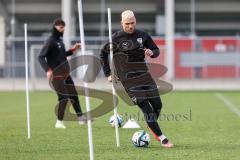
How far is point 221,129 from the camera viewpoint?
45.3ft

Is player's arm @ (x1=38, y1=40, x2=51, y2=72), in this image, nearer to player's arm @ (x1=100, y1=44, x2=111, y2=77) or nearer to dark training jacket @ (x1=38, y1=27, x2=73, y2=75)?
dark training jacket @ (x1=38, y1=27, x2=73, y2=75)

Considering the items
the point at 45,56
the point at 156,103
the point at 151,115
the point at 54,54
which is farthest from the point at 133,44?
the point at 54,54

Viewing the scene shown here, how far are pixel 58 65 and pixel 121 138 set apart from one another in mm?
2756

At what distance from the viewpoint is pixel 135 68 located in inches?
427

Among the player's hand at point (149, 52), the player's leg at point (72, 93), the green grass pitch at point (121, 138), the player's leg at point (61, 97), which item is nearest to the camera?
the green grass pitch at point (121, 138)

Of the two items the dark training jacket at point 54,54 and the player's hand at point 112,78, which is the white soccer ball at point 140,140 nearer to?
the player's hand at point 112,78

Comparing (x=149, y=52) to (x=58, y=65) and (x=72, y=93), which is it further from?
(x=72, y=93)

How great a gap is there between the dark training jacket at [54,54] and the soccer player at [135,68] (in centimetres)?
307

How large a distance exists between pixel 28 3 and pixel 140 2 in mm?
6771

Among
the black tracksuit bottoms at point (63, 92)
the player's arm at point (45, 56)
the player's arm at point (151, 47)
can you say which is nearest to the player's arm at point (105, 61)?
the player's arm at point (151, 47)

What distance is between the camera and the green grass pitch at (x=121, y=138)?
9.65 meters

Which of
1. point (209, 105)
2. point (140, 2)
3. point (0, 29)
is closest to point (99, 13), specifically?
point (140, 2)

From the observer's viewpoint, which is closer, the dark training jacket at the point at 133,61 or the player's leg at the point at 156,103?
the dark training jacket at the point at 133,61

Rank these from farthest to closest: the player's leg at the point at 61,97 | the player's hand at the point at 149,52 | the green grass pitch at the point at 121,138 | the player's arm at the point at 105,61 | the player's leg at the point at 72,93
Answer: the player's leg at the point at 72,93 → the player's leg at the point at 61,97 → the player's arm at the point at 105,61 → the player's hand at the point at 149,52 → the green grass pitch at the point at 121,138
